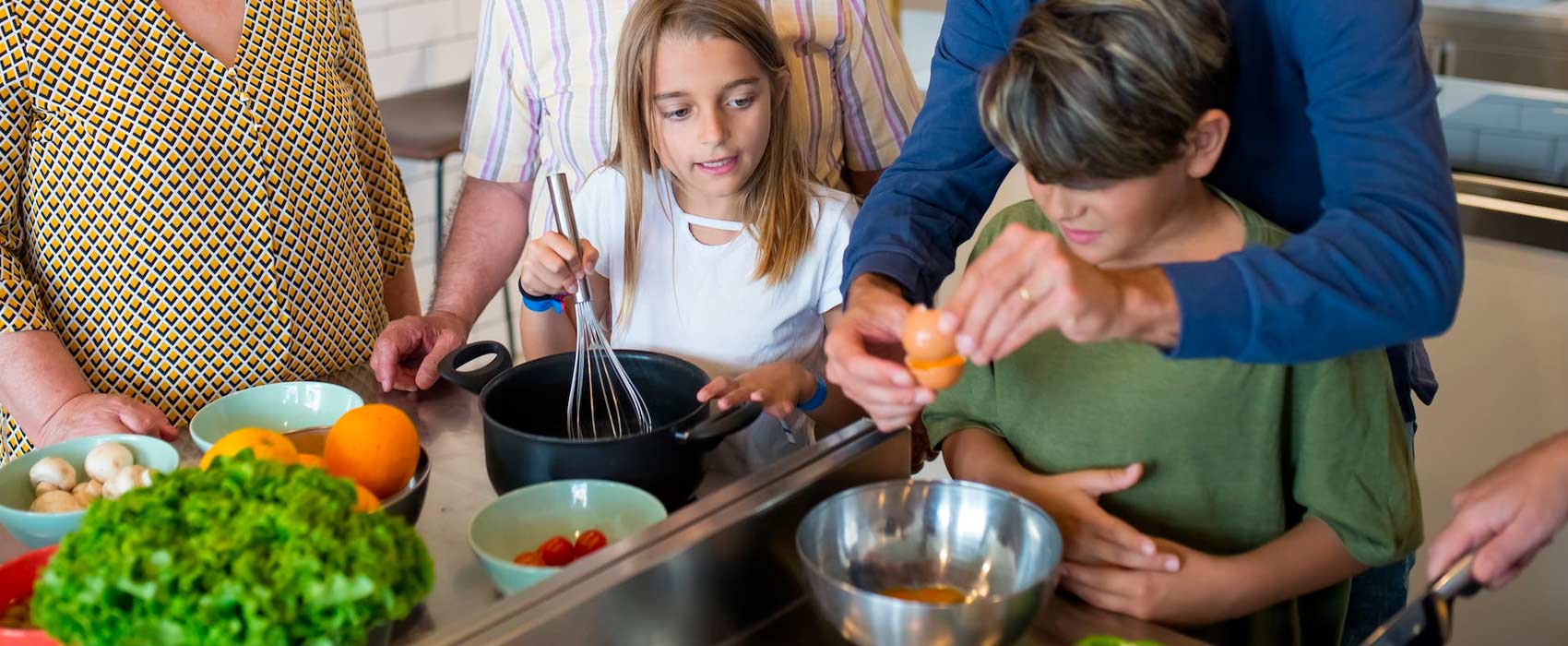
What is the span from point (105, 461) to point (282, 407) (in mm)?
235

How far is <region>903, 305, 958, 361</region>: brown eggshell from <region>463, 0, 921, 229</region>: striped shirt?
70cm

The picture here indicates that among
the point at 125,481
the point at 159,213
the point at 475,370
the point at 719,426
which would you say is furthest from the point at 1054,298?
the point at 159,213

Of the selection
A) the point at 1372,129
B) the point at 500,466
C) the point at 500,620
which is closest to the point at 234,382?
the point at 500,466

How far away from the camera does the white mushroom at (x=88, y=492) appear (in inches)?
47.9

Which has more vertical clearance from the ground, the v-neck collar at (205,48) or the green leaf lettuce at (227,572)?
the v-neck collar at (205,48)

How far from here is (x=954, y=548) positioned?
1155 mm

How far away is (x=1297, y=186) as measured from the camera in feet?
4.30

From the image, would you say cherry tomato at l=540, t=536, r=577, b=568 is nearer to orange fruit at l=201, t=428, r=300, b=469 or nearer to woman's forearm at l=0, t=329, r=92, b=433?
orange fruit at l=201, t=428, r=300, b=469

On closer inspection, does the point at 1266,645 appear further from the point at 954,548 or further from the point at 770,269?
the point at 770,269

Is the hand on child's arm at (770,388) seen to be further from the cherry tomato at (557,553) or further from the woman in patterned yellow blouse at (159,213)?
the woman in patterned yellow blouse at (159,213)

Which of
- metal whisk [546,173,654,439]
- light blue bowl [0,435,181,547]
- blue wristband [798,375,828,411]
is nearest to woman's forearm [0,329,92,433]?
light blue bowl [0,435,181,547]

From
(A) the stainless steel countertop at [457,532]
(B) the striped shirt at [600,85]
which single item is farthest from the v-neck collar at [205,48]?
(A) the stainless steel countertop at [457,532]

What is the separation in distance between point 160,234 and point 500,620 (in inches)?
34.1

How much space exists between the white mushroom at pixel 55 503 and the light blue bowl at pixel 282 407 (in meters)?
0.22
